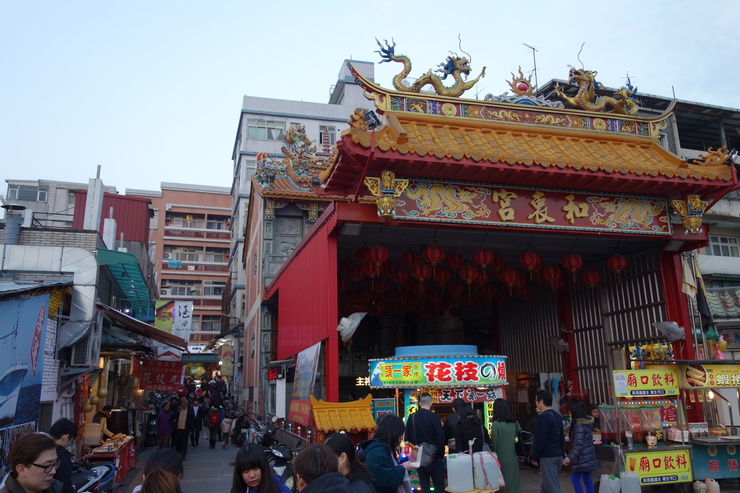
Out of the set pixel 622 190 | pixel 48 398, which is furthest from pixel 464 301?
pixel 48 398

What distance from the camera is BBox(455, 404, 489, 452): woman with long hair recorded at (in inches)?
315

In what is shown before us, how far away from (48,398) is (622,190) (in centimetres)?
1182

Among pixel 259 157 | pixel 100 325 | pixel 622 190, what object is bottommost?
pixel 100 325

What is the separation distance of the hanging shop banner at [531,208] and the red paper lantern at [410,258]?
2382 millimetres

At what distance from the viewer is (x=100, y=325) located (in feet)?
43.3

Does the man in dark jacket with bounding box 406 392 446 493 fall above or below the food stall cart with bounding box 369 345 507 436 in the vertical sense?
below

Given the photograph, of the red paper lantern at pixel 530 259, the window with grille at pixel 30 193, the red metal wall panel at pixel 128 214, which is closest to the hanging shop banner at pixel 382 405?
the red paper lantern at pixel 530 259

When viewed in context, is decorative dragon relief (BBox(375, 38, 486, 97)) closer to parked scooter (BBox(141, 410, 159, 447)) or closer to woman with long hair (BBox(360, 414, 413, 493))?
woman with long hair (BBox(360, 414, 413, 493))

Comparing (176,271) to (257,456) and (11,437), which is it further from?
(257,456)

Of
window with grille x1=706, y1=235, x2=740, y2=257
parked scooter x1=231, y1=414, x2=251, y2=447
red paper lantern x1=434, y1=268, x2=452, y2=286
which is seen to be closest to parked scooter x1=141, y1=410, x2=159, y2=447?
parked scooter x1=231, y1=414, x2=251, y2=447

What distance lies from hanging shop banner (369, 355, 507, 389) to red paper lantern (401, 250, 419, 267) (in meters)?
2.53

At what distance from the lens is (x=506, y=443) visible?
8.59 m

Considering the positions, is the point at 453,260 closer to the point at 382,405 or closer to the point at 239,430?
the point at 382,405

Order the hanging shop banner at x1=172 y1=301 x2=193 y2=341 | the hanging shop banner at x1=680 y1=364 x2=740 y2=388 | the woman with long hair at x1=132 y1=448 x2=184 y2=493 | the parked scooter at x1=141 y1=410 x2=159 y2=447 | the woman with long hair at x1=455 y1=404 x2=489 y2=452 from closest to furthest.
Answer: the woman with long hair at x1=132 y1=448 x2=184 y2=493 → the woman with long hair at x1=455 y1=404 x2=489 y2=452 → the hanging shop banner at x1=680 y1=364 x2=740 y2=388 → the parked scooter at x1=141 y1=410 x2=159 y2=447 → the hanging shop banner at x1=172 y1=301 x2=193 y2=341
